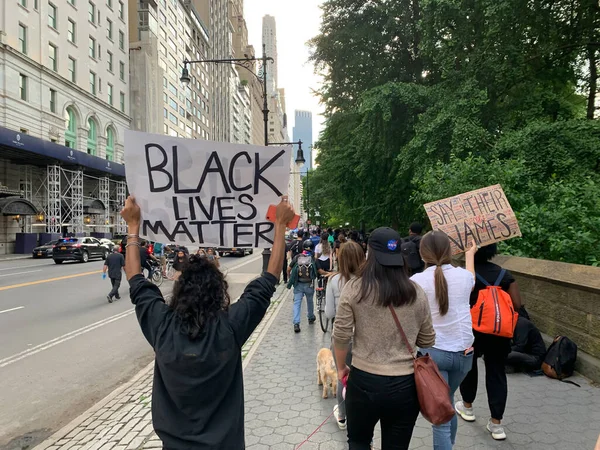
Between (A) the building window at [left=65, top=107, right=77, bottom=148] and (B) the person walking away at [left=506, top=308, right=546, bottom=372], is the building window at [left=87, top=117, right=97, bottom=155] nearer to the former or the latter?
(A) the building window at [left=65, top=107, right=77, bottom=148]

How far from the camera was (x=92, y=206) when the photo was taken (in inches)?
1644

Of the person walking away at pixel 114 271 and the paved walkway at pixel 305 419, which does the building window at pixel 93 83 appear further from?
the paved walkway at pixel 305 419

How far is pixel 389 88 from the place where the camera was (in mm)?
14977

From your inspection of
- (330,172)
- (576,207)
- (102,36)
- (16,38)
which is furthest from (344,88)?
(102,36)

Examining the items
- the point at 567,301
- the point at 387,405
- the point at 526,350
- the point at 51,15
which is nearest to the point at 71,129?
the point at 51,15

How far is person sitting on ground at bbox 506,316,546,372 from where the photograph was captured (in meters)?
5.13

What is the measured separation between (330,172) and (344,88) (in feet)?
14.2

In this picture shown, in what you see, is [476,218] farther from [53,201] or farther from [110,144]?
[110,144]

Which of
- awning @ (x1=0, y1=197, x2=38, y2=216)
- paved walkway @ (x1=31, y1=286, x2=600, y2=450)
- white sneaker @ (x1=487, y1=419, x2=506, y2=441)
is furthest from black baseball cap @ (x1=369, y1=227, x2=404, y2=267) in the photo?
awning @ (x1=0, y1=197, x2=38, y2=216)

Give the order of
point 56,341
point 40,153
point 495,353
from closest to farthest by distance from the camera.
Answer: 1. point 495,353
2. point 56,341
3. point 40,153

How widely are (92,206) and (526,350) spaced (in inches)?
1725

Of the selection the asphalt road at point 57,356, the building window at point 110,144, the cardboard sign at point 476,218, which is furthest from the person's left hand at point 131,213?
the building window at point 110,144

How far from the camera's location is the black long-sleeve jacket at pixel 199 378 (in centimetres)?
183

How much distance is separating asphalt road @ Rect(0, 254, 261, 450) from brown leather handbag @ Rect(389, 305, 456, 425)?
1.54 meters
